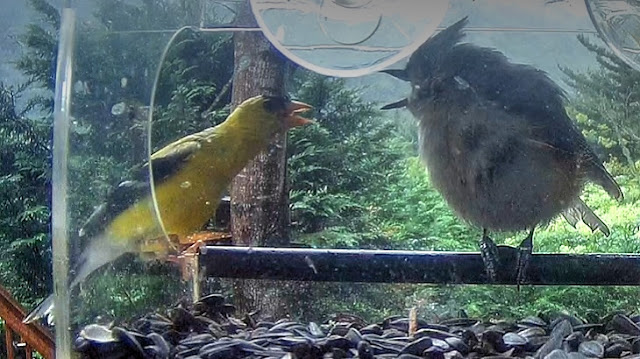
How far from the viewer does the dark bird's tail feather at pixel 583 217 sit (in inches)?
39.8

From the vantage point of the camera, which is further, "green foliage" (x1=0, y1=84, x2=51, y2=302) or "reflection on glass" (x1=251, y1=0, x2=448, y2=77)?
"green foliage" (x1=0, y1=84, x2=51, y2=302)

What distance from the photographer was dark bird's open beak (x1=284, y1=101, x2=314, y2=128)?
3.10ft

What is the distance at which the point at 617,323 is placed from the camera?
3.25 ft

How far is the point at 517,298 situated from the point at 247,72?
411mm

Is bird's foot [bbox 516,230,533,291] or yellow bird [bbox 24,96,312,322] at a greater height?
yellow bird [bbox 24,96,312,322]

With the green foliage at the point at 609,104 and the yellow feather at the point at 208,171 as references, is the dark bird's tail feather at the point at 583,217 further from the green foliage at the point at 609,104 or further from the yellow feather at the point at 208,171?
the yellow feather at the point at 208,171

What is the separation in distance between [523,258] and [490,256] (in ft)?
0.14

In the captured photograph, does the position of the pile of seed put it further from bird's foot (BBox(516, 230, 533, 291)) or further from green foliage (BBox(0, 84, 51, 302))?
green foliage (BBox(0, 84, 51, 302))

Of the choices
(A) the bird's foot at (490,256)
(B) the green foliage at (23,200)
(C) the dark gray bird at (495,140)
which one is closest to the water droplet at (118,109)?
(C) the dark gray bird at (495,140)

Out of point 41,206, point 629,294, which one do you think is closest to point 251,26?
point 629,294

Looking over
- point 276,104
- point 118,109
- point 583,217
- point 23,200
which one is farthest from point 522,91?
point 23,200

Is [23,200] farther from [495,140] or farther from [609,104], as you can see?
[609,104]

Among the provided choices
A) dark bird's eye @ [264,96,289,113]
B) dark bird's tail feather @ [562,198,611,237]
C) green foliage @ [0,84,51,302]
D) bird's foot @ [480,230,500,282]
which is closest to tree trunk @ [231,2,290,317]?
dark bird's eye @ [264,96,289,113]

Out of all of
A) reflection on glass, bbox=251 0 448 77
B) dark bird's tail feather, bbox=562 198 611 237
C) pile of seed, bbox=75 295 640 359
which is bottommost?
pile of seed, bbox=75 295 640 359
